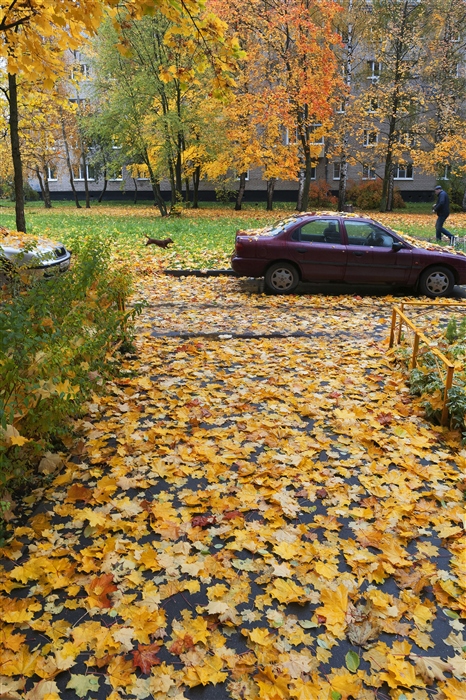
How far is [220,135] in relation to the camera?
91.9 ft

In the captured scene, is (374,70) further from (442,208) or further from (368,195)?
(442,208)

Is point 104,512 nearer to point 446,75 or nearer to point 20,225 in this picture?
point 20,225

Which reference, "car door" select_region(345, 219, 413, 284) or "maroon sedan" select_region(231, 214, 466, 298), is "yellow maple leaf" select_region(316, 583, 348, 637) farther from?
"car door" select_region(345, 219, 413, 284)

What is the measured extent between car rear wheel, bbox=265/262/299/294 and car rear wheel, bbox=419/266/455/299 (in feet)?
8.24

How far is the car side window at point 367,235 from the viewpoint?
1113 centimetres

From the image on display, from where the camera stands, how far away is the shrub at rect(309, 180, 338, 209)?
37.1m

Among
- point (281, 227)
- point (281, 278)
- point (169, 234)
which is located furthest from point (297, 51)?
point (281, 278)

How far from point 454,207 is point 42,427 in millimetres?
34712

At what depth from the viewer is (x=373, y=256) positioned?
36.2 ft

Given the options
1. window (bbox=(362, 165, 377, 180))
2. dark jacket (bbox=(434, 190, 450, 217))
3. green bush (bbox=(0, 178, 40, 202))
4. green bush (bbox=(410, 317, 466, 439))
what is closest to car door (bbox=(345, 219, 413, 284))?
green bush (bbox=(410, 317, 466, 439))

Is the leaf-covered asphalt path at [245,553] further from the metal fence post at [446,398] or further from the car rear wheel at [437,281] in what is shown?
the car rear wheel at [437,281]

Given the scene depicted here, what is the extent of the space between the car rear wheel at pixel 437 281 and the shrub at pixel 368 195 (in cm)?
2590

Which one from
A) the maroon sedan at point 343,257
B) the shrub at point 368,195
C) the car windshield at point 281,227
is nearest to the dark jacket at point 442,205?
the maroon sedan at point 343,257

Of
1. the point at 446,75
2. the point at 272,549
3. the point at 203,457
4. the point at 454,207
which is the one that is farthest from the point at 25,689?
the point at 446,75
